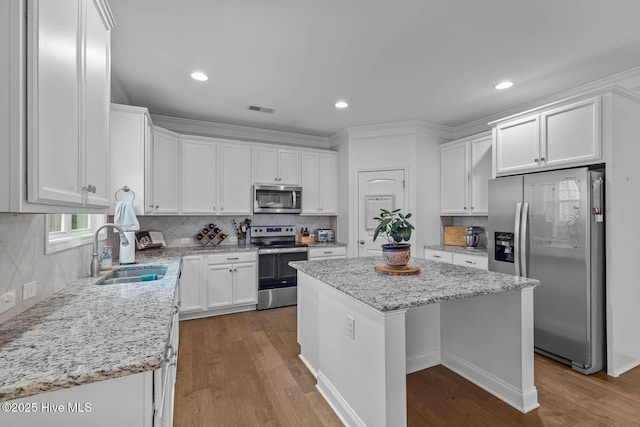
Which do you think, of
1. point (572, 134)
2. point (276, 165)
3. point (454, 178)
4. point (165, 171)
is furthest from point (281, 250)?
point (572, 134)

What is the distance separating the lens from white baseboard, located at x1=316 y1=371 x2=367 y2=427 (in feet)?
5.80

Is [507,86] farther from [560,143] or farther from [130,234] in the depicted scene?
[130,234]

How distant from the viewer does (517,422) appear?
186 centimetres

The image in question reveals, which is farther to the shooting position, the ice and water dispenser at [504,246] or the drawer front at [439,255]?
the drawer front at [439,255]

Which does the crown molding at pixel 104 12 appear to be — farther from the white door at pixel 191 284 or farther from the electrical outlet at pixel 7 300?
the white door at pixel 191 284

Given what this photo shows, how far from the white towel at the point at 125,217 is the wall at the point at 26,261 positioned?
0.79m

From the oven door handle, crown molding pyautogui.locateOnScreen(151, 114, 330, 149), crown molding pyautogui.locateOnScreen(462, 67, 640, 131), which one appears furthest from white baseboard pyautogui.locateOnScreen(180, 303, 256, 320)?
crown molding pyautogui.locateOnScreen(462, 67, 640, 131)

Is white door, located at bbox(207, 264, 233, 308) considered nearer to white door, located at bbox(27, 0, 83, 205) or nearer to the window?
the window

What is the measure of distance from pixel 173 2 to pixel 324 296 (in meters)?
2.11

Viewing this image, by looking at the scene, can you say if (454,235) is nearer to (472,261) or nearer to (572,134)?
(472,261)

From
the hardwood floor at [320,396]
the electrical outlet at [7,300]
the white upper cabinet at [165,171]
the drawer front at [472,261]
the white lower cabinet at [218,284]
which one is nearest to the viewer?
the electrical outlet at [7,300]

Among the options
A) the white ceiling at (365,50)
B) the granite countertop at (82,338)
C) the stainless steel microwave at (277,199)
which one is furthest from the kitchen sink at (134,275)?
the stainless steel microwave at (277,199)

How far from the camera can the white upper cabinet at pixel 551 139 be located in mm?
2467

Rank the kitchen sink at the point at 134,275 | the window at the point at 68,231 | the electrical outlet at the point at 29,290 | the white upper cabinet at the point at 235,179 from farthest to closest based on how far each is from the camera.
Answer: the white upper cabinet at the point at 235,179
the kitchen sink at the point at 134,275
the window at the point at 68,231
the electrical outlet at the point at 29,290
